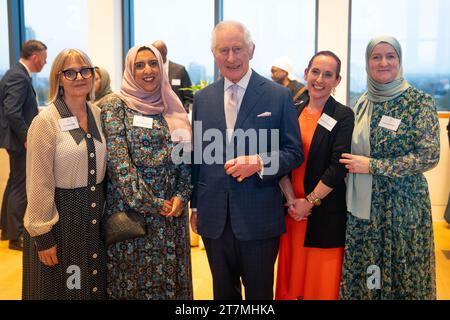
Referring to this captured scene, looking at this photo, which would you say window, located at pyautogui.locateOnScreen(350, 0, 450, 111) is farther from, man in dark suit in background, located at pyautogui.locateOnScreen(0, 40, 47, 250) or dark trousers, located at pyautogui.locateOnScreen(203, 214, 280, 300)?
dark trousers, located at pyautogui.locateOnScreen(203, 214, 280, 300)

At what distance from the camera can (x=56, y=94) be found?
2088 millimetres

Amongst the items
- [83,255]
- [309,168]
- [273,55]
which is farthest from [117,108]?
[273,55]

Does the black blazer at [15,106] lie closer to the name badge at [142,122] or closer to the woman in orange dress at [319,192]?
the name badge at [142,122]

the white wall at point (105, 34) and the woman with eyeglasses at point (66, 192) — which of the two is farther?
the white wall at point (105, 34)

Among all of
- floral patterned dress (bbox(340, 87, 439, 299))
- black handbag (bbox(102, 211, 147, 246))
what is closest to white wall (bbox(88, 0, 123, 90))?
black handbag (bbox(102, 211, 147, 246))

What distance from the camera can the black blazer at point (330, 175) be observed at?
215cm

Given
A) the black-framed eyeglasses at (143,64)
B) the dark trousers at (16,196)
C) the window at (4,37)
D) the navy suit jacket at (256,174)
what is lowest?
the dark trousers at (16,196)

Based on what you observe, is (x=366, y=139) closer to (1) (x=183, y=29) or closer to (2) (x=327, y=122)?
(2) (x=327, y=122)

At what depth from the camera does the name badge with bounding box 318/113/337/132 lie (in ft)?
7.14

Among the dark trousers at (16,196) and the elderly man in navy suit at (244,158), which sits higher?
the elderly man in navy suit at (244,158)

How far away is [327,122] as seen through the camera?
219cm

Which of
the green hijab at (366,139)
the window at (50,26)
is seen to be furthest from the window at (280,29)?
the green hijab at (366,139)

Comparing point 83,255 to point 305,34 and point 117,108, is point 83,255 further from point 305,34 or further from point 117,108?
point 305,34

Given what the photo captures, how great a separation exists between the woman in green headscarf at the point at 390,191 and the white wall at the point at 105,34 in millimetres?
4585
